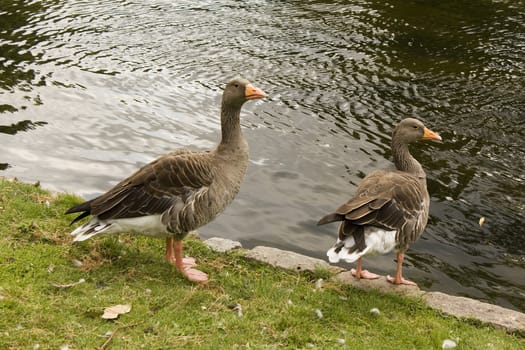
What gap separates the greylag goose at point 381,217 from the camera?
256 inches

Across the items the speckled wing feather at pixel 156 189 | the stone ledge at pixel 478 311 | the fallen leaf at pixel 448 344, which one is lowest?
the stone ledge at pixel 478 311

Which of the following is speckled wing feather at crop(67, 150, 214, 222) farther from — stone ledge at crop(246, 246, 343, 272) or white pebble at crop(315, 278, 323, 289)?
white pebble at crop(315, 278, 323, 289)

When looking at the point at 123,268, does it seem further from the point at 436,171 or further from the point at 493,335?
the point at 436,171

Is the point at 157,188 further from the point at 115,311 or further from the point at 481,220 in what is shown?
the point at 481,220

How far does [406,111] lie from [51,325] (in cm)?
1037

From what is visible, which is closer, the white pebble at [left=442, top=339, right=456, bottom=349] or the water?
the white pebble at [left=442, top=339, right=456, bottom=349]

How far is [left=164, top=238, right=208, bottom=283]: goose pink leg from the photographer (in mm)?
6805

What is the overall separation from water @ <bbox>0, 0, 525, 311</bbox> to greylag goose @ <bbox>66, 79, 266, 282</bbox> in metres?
2.62

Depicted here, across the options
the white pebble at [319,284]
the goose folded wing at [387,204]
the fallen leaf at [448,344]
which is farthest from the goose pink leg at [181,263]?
the fallen leaf at [448,344]

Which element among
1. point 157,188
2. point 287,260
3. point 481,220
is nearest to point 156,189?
point 157,188

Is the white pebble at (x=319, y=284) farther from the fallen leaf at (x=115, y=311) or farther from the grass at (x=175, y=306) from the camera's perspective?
the fallen leaf at (x=115, y=311)

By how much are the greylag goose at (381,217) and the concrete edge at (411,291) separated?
17 cm

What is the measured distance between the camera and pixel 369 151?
12.1 m

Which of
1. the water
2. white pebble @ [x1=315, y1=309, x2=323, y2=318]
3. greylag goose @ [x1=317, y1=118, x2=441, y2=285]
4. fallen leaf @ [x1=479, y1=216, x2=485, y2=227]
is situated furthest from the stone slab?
fallen leaf @ [x1=479, y1=216, x2=485, y2=227]
